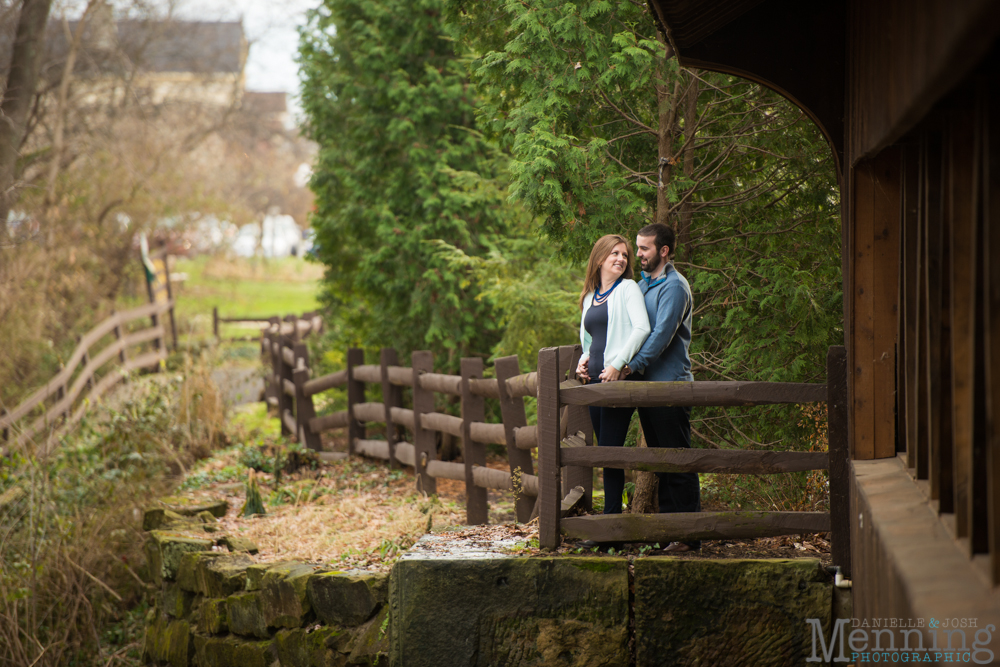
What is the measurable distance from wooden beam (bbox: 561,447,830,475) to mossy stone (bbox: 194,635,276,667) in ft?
8.99

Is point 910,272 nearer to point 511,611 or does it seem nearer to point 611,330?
point 611,330

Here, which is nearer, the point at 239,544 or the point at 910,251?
the point at 910,251

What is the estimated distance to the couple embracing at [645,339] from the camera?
4418 millimetres

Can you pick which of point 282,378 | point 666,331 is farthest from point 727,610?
point 282,378

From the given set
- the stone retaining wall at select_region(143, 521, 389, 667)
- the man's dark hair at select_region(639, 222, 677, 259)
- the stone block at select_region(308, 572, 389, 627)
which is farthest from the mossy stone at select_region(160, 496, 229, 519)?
the man's dark hair at select_region(639, 222, 677, 259)

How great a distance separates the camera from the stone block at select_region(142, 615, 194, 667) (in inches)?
239

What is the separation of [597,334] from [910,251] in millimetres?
1879

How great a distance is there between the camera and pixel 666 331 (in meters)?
4.40

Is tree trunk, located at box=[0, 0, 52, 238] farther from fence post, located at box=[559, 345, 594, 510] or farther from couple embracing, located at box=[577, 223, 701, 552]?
couple embracing, located at box=[577, 223, 701, 552]

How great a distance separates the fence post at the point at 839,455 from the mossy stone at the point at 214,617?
13.2 ft

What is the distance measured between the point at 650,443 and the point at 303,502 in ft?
14.4

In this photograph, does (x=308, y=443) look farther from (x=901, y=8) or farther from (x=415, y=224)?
(x=901, y=8)

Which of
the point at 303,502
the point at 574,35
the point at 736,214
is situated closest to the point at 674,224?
the point at 736,214

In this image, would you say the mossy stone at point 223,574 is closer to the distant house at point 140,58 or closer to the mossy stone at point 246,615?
the mossy stone at point 246,615
